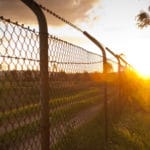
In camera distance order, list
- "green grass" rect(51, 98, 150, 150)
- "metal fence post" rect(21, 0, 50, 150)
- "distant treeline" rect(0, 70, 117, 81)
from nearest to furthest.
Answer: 1. "distant treeline" rect(0, 70, 117, 81)
2. "metal fence post" rect(21, 0, 50, 150)
3. "green grass" rect(51, 98, 150, 150)

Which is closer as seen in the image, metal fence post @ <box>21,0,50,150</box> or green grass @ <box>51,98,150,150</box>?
metal fence post @ <box>21,0,50,150</box>

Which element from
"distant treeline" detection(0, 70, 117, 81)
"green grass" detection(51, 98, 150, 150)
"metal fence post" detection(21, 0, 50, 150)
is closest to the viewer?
"distant treeline" detection(0, 70, 117, 81)

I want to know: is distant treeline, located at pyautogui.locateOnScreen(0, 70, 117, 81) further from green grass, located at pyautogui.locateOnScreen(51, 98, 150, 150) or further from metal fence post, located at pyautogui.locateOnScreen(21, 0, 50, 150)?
green grass, located at pyautogui.locateOnScreen(51, 98, 150, 150)

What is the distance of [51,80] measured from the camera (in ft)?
14.1

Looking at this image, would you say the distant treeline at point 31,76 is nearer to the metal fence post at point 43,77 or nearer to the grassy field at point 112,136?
the metal fence post at point 43,77


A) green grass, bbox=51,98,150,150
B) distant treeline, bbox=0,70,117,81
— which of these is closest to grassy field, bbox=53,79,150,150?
green grass, bbox=51,98,150,150

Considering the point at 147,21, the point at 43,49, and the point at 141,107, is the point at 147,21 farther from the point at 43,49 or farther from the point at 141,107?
the point at 43,49

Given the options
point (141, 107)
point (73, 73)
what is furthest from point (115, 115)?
point (73, 73)

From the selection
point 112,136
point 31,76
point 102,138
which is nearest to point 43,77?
point 31,76

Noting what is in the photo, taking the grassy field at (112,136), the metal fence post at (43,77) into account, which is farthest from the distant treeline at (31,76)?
the grassy field at (112,136)

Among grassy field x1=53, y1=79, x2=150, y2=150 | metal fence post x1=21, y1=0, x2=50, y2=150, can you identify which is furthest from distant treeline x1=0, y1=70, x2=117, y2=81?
grassy field x1=53, y1=79, x2=150, y2=150

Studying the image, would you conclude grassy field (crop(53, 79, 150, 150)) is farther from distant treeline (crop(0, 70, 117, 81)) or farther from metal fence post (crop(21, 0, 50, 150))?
metal fence post (crop(21, 0, 50, 150))

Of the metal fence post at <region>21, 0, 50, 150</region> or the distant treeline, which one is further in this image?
the metal fence post at <region>21, 0, 50, 150</region>

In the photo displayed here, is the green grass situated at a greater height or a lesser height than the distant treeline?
lesser
